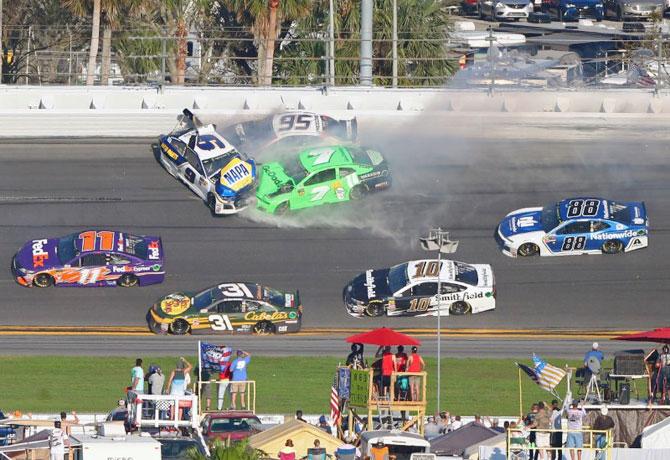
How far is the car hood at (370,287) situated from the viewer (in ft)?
126

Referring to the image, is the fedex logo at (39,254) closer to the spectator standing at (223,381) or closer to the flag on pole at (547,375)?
the spectator standing at (223,381)

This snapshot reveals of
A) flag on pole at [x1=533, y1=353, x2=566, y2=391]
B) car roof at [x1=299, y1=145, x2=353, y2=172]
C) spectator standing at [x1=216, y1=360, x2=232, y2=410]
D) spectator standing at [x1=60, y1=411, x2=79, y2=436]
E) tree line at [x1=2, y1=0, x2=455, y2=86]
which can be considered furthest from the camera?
tree line at [x1=2, y1=0, x2=455, y2=86]

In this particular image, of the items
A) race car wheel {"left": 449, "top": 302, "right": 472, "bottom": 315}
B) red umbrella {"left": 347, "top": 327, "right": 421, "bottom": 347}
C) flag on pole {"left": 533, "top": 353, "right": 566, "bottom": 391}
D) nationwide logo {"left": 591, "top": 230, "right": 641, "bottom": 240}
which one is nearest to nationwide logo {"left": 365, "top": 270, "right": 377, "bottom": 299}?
race car wheel {"left": 449, "top": 302, "right": 472, "bottom": 315}

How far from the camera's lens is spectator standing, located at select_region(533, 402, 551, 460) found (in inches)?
991

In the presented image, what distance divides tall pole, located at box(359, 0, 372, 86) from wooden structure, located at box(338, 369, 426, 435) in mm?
22965

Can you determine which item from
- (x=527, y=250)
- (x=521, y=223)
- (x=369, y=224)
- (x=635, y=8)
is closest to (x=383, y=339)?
(x=527, y=250)

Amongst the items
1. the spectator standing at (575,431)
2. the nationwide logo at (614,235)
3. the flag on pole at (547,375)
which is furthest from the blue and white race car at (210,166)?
the spectator standing at (575,431)

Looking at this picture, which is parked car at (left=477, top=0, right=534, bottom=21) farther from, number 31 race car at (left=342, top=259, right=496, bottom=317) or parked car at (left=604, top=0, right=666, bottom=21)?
number 31 race car at (left=342, top=259, right=496, bottom=317)

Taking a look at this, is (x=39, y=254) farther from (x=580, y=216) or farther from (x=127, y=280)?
(x=580, y=216)

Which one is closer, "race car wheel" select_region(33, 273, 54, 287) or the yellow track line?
the yellow track line

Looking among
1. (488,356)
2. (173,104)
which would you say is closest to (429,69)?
(173,104)

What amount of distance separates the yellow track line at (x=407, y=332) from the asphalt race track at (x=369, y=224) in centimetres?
36

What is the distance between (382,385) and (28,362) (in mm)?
9698

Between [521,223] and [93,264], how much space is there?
410 inches
